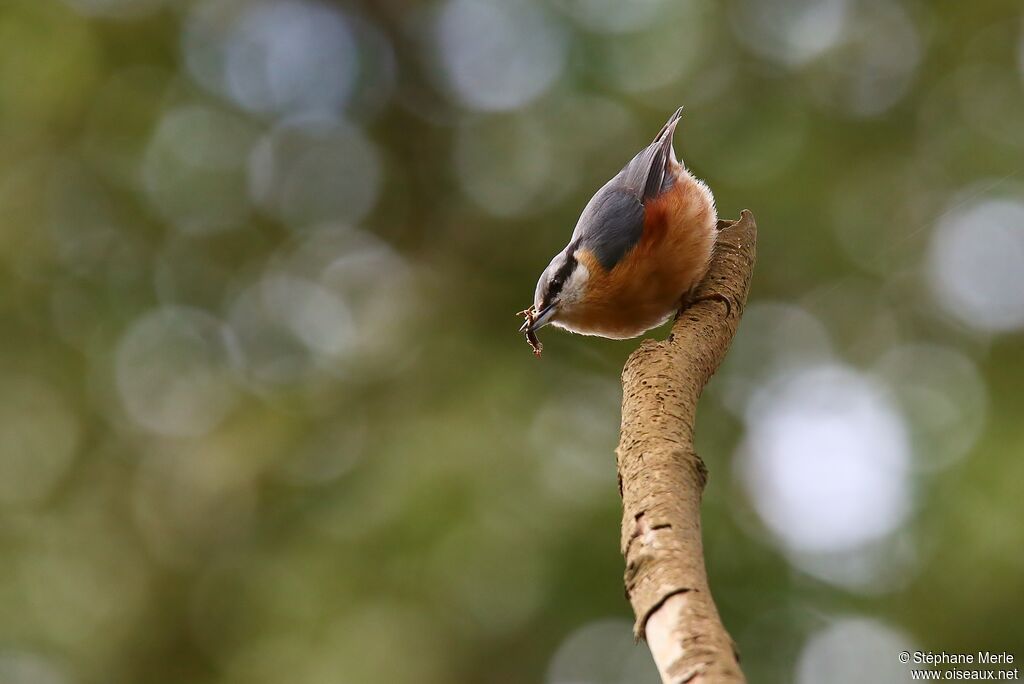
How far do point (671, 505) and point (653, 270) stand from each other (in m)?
2.02

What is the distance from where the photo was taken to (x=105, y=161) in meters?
6.80

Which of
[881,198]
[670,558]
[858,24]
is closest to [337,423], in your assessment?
[881,198]

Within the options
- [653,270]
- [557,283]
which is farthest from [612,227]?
[653,270]

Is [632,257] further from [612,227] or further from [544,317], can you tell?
[544,317]

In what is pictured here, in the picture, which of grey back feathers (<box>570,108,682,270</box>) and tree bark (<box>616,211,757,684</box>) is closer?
tree bark (<box>616,211,757,684</box>)

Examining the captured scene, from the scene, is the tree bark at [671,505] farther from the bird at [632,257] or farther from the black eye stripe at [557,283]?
the black eye stripe at [557,283]

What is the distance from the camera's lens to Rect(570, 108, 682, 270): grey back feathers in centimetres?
383

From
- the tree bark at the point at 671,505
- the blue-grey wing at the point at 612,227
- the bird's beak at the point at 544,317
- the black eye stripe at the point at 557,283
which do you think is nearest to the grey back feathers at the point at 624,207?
the blue-grey wing at the point at 612,227

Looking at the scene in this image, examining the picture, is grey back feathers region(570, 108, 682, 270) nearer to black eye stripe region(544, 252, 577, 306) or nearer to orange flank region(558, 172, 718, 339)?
orange flank region(558, 172, 718, 339)

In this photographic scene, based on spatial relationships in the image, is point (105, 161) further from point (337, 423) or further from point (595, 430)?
point (595, 430)

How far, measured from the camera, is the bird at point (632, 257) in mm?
3527

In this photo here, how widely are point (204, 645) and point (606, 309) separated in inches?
139

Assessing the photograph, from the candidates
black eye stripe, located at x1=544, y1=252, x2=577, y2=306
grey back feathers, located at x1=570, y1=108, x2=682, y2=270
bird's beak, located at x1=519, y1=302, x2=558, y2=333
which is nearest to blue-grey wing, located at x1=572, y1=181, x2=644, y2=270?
grey back feathers, located at x1=570, y1=108, x2=682, y2=270

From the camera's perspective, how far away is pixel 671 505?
1610 millimetres
